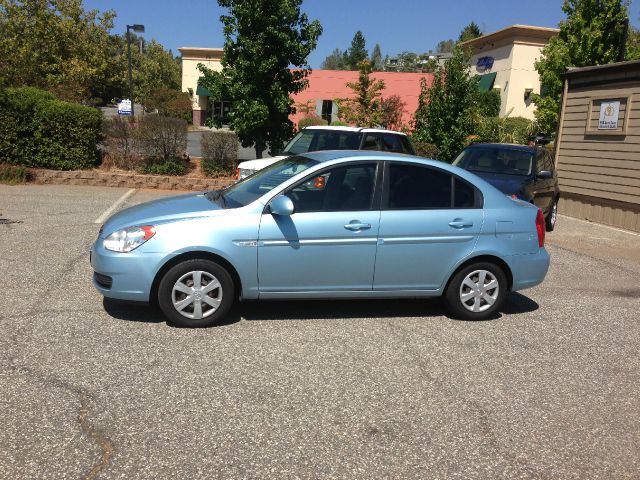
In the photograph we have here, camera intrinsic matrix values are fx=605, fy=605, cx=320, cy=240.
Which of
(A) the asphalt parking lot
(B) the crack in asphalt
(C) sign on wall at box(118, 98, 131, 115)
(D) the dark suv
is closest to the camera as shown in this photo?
(B) the crack in asphalt

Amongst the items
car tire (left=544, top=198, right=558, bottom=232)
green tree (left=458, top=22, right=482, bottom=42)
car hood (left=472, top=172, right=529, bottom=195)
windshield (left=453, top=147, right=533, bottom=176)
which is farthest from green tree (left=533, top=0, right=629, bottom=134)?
green tree (left=458, top=22, right=482, bottom=42)

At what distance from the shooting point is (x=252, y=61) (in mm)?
14406

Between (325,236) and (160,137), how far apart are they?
33.1 ft

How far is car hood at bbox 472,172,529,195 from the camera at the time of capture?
10.1 metres

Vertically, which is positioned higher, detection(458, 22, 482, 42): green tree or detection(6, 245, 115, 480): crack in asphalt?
detection(458, 22, 482, 42): green tree

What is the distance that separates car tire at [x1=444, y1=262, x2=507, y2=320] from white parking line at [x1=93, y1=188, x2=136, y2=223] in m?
6.34

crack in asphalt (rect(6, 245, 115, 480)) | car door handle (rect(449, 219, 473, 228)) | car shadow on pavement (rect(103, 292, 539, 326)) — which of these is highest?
car door handle (rect(449, 219, 473, 228))

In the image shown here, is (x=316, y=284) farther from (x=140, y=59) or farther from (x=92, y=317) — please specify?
(x=140, y=59)

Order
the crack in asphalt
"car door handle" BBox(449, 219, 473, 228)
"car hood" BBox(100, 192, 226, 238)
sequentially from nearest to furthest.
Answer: the crack in asphalt → "car hood" BBox(100, 192, 226, 238) → "car door handle" BBox(449, 219, 473, 228)

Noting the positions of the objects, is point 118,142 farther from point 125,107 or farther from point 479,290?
point 125,107

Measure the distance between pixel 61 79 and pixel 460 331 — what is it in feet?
106

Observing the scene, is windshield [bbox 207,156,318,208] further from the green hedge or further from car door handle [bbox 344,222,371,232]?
the green hedge

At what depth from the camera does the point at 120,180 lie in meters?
13.9

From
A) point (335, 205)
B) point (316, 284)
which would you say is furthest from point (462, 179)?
point (316, 284)
